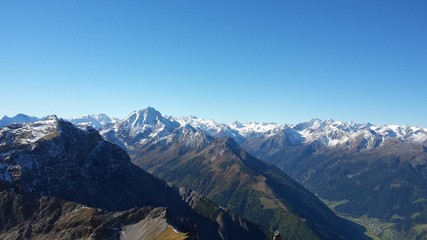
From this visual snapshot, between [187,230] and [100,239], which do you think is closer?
[100,239]

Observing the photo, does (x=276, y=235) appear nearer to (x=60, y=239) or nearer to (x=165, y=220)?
(x=165, y=220)

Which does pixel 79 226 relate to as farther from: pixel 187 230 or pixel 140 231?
pixel 187 230

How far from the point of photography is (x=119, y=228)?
198125mm

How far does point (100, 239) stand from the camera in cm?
17775

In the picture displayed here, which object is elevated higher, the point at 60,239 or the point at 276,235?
the point at 276,235

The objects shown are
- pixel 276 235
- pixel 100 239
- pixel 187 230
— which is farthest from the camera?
pixel 187 230

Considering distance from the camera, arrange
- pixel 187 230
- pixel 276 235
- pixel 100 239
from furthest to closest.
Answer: pixel 187 230 < pixel 100 239 < pixel 276 235

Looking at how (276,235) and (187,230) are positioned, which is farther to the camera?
(187,230)

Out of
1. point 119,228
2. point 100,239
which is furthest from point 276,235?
point 119,228

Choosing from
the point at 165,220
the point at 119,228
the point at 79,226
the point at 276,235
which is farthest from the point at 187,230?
the point at 276,235

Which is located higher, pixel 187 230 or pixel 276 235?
pixel 276 235

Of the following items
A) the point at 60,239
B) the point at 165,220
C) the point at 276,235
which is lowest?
the point at 60,239

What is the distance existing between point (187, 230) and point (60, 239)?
59.3 metres

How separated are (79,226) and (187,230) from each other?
5093cm
